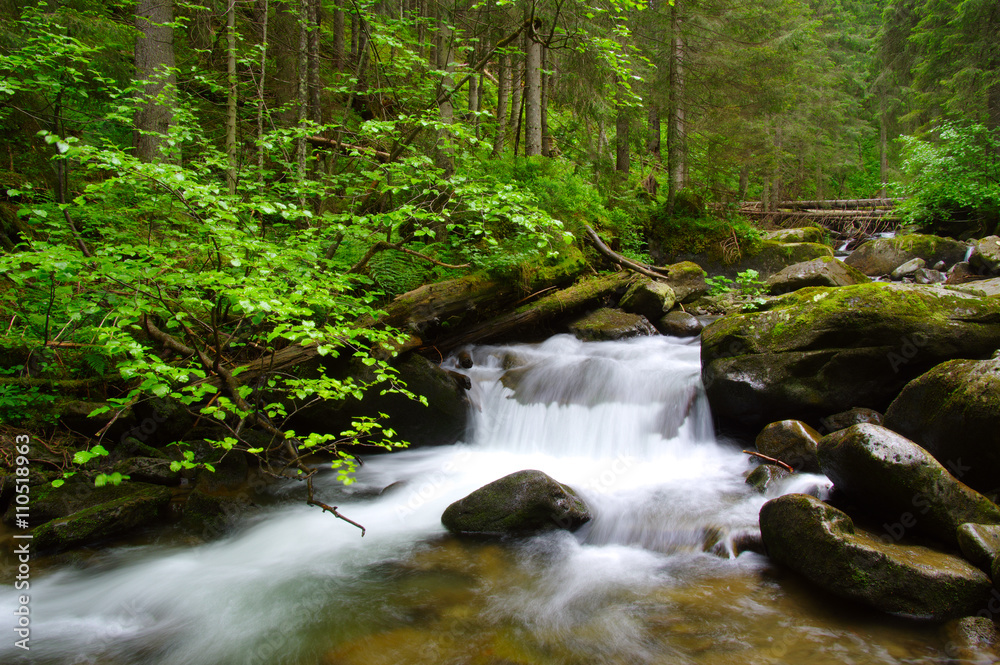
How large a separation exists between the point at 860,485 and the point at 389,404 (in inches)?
212

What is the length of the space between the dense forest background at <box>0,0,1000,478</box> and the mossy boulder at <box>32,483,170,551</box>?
0.69 meters

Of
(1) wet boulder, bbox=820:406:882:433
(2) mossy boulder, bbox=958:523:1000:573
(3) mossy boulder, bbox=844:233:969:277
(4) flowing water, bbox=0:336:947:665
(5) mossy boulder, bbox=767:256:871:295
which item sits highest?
(3) mossy boulder, bbox=844:233:969:277

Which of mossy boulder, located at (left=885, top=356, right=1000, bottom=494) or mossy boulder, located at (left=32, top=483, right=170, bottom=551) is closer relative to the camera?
mossy boulder, located at (left=885, top=356, right=1000, bottom=494)

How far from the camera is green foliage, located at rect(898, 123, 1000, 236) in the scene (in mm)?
13727

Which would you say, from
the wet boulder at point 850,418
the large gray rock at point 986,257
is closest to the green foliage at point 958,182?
the large gray rock at point 986,257

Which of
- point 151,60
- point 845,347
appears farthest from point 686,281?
point 151,60

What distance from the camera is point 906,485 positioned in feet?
13.6

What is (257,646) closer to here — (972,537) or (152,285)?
(152,285)

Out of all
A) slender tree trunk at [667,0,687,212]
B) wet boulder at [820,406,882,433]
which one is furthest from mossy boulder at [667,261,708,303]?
wet boulder at [820,406,882,433]

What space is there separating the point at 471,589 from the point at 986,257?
13211 millimetres

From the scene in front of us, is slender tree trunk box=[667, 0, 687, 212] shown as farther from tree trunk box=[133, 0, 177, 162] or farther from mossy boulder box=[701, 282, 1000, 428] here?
tree trunk box=[133, 0, 177, 162]

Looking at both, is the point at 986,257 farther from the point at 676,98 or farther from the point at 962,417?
the point at 962,417

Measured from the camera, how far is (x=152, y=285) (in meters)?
3.86

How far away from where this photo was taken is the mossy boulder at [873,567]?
359 cm
